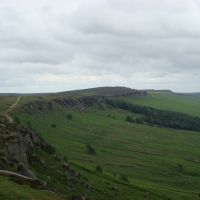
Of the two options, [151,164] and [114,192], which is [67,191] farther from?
[151,164]

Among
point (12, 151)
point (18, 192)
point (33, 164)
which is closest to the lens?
point (18, 192)

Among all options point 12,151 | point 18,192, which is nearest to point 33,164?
point 12,151

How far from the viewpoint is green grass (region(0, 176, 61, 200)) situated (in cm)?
4725

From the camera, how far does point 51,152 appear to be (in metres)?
104

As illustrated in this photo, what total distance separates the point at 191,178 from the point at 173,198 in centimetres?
5218

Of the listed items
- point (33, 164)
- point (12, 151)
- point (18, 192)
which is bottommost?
point (33, 164)

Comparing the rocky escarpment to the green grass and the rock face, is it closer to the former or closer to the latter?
the rock face

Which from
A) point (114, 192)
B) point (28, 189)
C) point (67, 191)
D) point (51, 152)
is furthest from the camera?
point (114, 192)

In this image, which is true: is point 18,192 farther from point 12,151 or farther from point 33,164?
point 33,164

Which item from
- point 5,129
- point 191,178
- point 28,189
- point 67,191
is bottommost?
point 191,178

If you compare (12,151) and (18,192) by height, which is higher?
(12,151)

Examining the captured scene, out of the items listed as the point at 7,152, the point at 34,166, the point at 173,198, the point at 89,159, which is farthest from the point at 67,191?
the point at 89,159

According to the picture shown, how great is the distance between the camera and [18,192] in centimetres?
4928

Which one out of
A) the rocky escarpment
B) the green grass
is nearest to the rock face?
the rocky escarpment
